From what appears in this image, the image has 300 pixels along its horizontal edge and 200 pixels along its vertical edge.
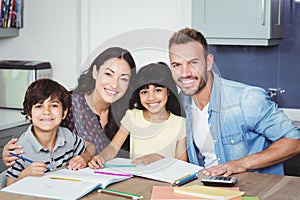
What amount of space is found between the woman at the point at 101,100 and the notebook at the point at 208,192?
530 mm

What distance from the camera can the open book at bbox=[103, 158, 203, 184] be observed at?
2.08 meters

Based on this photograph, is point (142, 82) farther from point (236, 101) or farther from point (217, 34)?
point (217, 34)

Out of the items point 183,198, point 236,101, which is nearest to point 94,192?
point 183,198

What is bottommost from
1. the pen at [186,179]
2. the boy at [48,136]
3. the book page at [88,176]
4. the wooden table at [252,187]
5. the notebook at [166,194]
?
the wooden table at [252,187]

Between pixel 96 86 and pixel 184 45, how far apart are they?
43cm

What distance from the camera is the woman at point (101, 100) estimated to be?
2258mm

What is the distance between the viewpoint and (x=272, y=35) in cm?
342

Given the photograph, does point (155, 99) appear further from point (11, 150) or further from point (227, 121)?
point (11, 150)

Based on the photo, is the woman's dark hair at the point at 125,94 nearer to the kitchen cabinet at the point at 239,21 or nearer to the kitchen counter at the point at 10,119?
the kitchen counter at the point at 10,119

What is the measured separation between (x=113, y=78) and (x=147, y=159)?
1.07ft

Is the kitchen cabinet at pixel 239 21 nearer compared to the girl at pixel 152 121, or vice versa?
the girl at pixel 152 121

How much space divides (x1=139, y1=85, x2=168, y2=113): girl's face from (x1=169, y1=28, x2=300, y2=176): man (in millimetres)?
84

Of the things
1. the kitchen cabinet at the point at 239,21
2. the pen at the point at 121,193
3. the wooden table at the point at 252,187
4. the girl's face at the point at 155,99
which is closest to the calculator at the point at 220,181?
the wooden table at the point at 252,187

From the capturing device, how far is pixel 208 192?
6.12 ft
